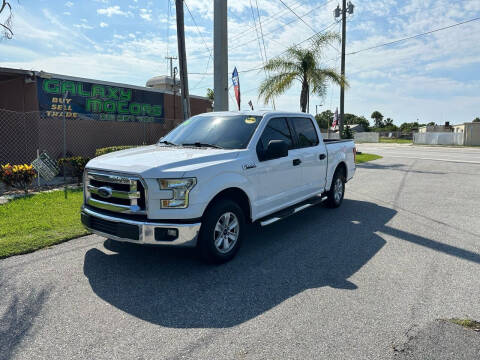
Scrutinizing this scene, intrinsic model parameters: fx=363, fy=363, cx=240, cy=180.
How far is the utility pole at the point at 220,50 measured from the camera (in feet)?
35.8

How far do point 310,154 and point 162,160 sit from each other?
2972mm

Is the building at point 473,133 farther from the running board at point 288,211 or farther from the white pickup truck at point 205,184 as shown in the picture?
the white pickup truck at point 205,184

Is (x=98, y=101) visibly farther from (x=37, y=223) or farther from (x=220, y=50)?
(x=37, y=223)

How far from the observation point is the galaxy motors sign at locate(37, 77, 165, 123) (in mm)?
12492

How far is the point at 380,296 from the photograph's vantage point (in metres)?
3.68

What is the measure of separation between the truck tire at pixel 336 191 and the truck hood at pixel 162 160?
3.37 m

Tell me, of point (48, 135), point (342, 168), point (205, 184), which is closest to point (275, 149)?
point (205, 184)

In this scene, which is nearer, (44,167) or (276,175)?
(276,175)

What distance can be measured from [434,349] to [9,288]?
13.3 ft

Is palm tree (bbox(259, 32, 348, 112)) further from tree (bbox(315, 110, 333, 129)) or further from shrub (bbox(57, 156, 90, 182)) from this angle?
tree (bbox(315, 110, 333, 129))

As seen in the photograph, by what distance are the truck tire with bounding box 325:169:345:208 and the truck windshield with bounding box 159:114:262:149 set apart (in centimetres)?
278

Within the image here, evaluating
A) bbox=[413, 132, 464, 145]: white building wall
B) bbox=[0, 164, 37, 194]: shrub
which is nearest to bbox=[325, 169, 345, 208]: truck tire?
bbox=[0, 164, 37, 194]: shrub

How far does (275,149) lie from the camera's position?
16.1ft

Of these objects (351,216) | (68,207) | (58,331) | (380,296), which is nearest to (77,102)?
(68,207)
